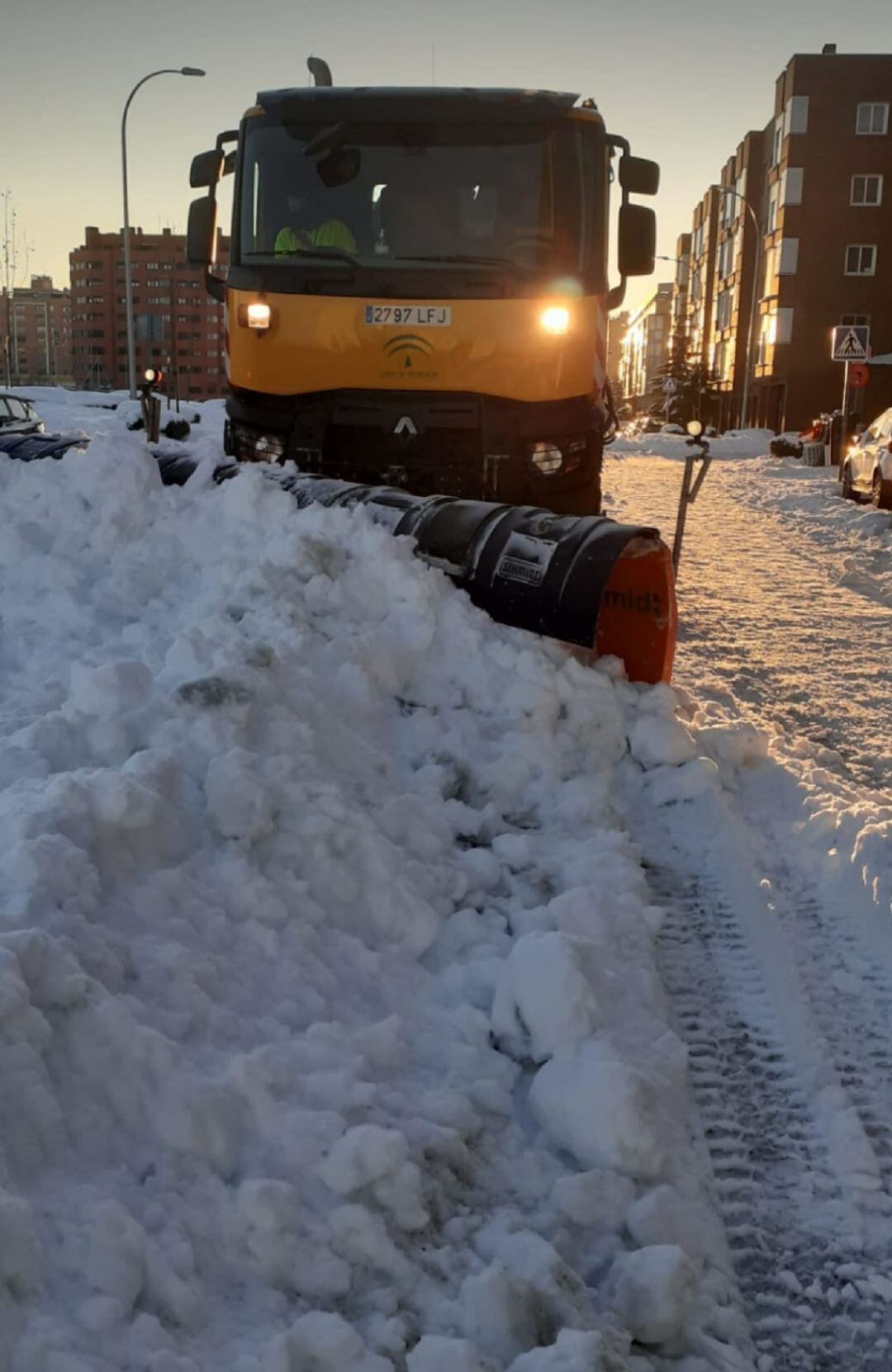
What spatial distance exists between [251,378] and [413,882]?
473 cm

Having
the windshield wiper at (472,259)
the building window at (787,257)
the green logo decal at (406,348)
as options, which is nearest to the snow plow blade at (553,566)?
the green logo decal at (406,348)

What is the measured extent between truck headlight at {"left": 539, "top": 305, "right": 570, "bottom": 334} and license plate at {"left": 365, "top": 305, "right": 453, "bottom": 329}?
531mm

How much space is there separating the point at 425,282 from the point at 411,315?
0.64ft

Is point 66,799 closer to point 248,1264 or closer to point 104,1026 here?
point 104,1026

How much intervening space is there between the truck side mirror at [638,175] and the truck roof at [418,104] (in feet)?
1.21

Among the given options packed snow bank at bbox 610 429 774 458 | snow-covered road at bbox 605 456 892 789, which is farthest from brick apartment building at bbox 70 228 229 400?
snow-covered road at bbox 605 456 892 789

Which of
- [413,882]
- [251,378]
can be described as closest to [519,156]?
[251,378]

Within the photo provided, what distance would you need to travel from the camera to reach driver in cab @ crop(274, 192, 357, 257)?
6.97 m

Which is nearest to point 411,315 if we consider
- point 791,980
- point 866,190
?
point 791,980

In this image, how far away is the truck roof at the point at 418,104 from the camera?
6.85 m

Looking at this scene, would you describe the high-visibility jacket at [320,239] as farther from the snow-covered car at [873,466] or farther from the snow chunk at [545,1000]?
the snow-covered car at [873,466]

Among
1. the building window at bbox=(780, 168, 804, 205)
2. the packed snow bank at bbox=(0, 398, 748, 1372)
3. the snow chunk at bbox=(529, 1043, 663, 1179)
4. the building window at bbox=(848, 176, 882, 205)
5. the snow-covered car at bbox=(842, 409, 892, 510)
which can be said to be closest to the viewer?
the packed snow bank at bbox=(0, 398, 748, 1372)

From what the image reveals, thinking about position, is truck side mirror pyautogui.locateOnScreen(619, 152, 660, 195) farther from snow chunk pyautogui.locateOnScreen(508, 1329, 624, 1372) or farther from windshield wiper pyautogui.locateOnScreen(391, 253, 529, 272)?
snow chunk pyautogui.locateOnScreen(508, 1329, 624, 1372)

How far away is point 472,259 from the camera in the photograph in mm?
6859
